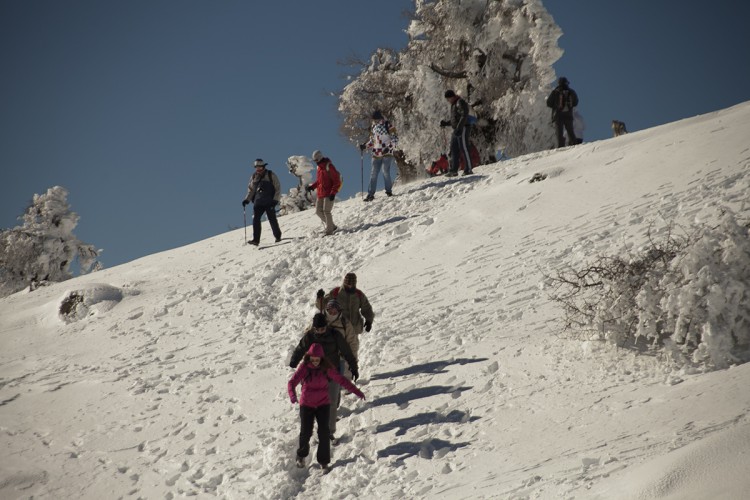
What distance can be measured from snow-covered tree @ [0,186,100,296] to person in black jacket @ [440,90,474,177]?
75.5 ft

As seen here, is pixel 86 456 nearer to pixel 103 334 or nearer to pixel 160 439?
pixel 160 439

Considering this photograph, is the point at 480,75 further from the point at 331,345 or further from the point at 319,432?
the point at 319,432

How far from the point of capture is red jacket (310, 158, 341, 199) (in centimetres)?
1490

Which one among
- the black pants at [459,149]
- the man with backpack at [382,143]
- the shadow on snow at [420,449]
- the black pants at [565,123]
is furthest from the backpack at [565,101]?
the shadow on snow at [420,449]

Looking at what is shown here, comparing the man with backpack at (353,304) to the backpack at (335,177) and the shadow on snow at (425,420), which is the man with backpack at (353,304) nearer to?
the shadow on snow at (425,420)

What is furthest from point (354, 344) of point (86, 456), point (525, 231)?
point (525, 231)

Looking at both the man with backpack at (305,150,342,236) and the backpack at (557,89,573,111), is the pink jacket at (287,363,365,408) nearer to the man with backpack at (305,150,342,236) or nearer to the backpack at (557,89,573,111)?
the man with backpack at (305,150,342,236)

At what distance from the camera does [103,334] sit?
1277 centimetres

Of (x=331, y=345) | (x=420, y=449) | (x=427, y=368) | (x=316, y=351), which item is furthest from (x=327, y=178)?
(x=420, y=449)

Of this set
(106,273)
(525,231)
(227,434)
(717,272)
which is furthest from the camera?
(106,273)

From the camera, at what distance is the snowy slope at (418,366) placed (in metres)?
5.70

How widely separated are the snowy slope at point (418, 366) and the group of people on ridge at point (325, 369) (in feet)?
1.13

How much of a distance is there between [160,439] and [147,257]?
1106 cm

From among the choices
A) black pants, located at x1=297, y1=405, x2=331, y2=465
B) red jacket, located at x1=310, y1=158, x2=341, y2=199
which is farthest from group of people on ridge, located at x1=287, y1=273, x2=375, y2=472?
red jacket, located at x1=310, y1=158, x2=341, y2=199
